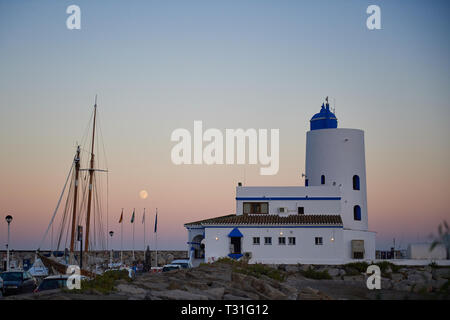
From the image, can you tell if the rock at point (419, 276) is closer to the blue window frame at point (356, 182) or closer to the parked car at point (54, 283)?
the blue window frame at point (356, 182)

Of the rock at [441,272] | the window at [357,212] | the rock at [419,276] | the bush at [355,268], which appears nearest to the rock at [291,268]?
the bush at [355,268]

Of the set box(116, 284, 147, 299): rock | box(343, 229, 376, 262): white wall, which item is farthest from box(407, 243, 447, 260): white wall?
box(116, 284, 147, 299): rock

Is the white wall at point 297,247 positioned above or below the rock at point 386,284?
above

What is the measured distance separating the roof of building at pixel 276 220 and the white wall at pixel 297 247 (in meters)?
0.45

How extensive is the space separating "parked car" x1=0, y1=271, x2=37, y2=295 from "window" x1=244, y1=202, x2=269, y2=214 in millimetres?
19808

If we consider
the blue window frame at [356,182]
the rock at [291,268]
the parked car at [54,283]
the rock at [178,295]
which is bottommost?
the rock at [291,268]

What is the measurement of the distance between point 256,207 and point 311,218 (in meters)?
4.85

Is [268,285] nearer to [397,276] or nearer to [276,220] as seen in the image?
[397,276]

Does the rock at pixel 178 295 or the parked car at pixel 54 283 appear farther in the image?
the parked car at pixel 54 283

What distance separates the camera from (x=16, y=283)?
3203 centimetres

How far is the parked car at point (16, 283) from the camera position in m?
31.3

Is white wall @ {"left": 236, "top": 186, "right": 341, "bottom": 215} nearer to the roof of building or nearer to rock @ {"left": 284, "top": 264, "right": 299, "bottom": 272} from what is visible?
the roof of building
